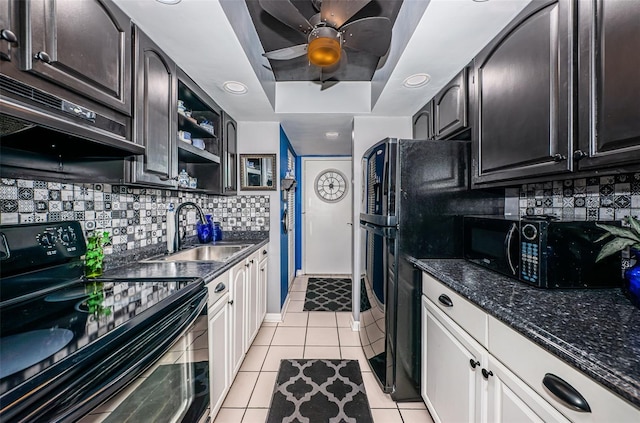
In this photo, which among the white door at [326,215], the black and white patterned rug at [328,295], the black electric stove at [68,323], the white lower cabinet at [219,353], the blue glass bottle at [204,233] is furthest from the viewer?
the white door at [326,215]

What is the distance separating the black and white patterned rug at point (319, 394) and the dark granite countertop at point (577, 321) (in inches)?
40.7

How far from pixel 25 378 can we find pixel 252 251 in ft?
5.42

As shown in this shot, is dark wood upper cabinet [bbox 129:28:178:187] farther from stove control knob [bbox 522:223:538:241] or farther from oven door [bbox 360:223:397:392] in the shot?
stove control knob [bbox 522:223:538:241]

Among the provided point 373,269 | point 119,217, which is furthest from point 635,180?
point 119,217

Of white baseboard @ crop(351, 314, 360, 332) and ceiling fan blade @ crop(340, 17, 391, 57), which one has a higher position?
ceiling fan blade @ crop(340, 17, 391, 57)

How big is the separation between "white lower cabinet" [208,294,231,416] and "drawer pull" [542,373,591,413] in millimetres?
1370

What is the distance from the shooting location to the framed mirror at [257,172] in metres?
2.82

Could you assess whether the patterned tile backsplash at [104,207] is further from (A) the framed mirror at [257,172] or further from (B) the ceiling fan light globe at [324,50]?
(B) the ceiling fan light globe at [324,50]

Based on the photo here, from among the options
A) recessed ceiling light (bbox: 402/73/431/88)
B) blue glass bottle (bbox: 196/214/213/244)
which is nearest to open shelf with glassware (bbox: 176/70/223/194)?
blue glass bottle (bbox: 196/214/213/244)

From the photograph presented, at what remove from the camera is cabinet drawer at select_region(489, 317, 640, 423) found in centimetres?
58

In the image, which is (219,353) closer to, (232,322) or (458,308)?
(232,322)

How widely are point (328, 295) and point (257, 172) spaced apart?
6.49 feet

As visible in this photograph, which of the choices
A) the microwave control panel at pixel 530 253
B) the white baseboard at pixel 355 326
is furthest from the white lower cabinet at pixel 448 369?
the white baseboard at pixel 355 326

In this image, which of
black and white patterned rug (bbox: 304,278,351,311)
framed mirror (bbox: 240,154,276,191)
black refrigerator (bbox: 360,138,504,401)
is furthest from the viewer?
black and white patterned rug (bbox: 304,278,351,311)
